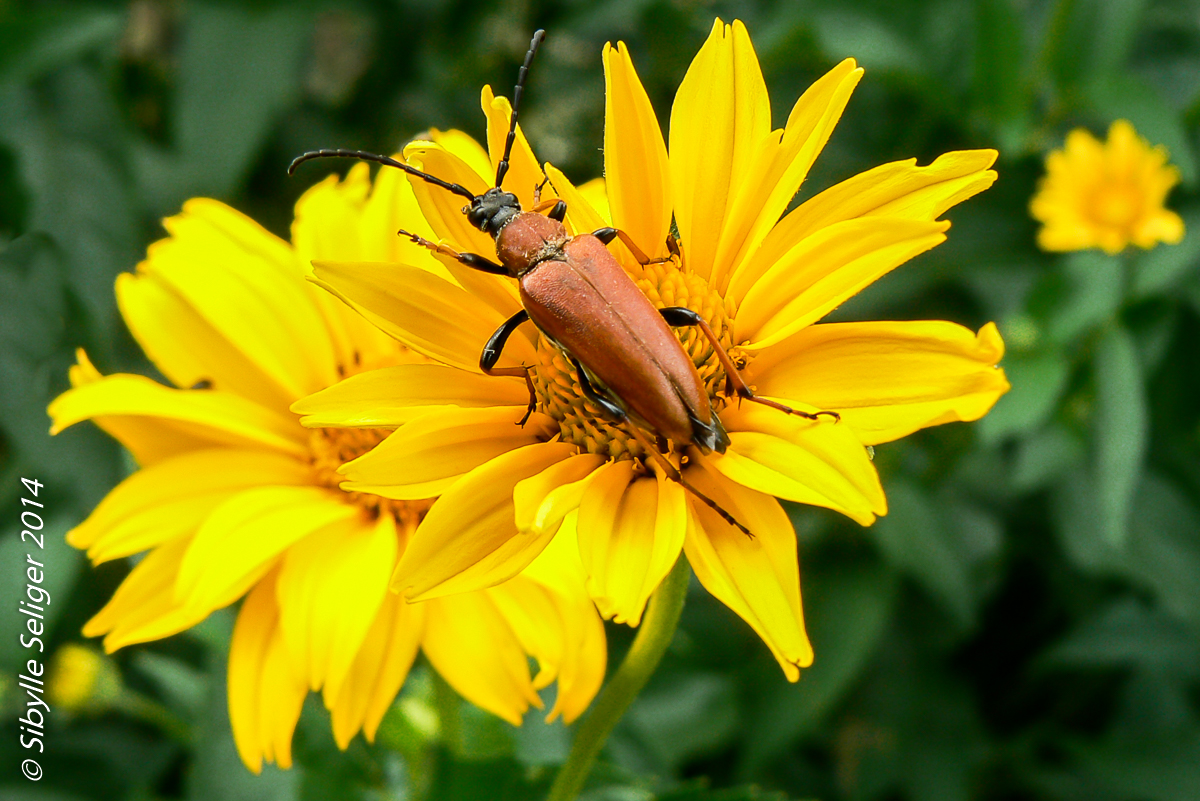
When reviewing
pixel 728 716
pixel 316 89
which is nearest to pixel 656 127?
pixel 728 716

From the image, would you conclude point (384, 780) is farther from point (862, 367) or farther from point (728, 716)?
point (862, 367)

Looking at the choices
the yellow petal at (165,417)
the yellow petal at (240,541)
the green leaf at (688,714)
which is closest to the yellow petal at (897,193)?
the yellow petal at (240,541)

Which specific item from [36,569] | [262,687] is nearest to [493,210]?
[262,687]

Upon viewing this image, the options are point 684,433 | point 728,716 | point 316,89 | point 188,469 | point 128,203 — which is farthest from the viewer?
point 316,89

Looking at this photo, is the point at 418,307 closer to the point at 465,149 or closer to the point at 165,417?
the point at 465,149

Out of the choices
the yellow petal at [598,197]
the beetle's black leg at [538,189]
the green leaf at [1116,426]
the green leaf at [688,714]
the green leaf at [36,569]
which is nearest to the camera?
the beetle's black leg at [538,189]

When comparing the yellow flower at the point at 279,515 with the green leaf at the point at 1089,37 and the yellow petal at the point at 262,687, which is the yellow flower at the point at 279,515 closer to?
the yellow petal at the point at 262,687
